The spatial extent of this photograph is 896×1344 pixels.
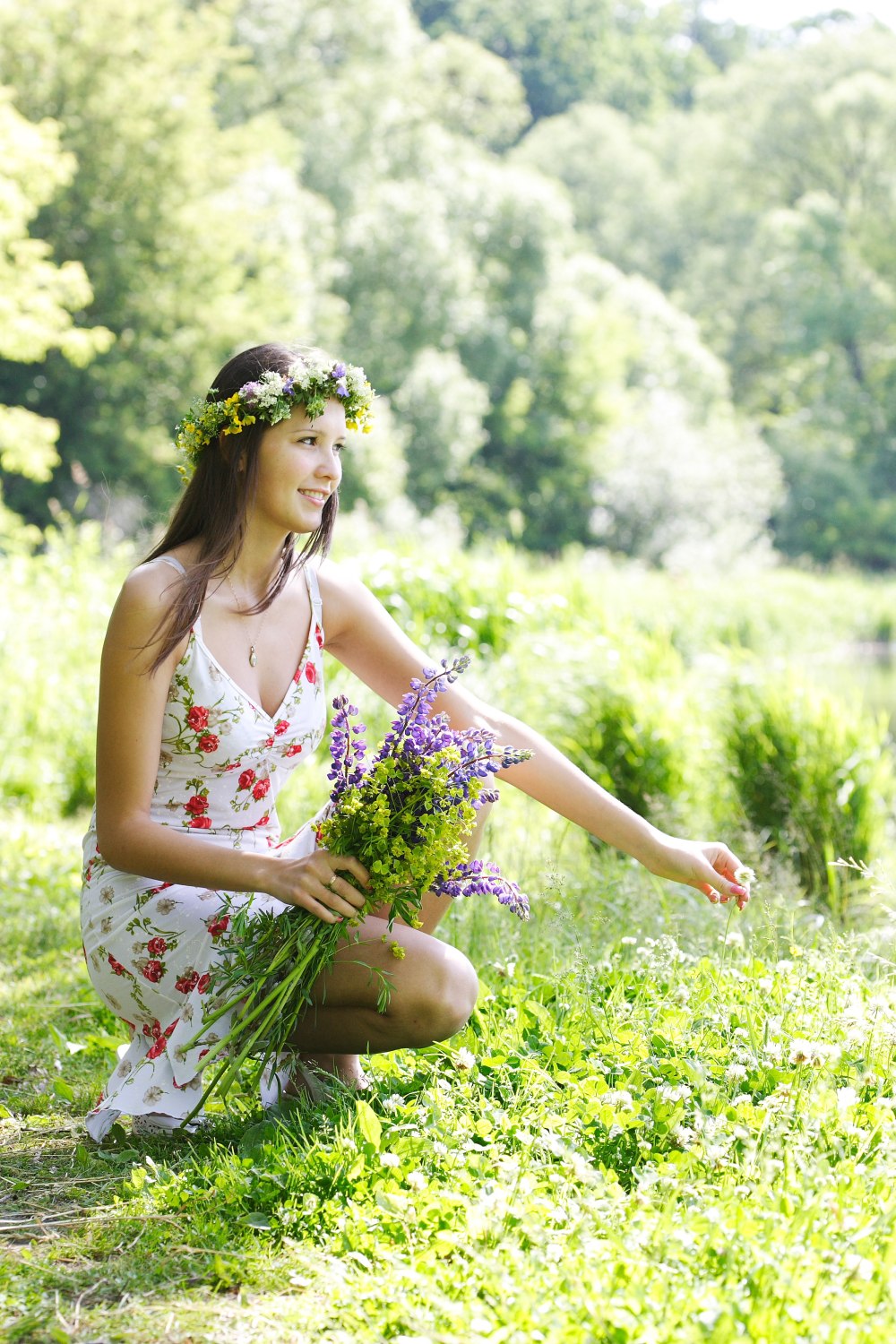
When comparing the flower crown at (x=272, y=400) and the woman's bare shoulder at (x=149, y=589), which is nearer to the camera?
the woman's bare shoulder at (x=149, y=589)

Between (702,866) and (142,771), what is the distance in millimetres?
1137

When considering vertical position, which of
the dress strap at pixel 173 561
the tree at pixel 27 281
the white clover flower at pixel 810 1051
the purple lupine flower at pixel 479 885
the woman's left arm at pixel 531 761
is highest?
the tree at pixel 27 281

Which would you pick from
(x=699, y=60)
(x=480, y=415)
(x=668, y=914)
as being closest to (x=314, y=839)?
(x=668, y=914)

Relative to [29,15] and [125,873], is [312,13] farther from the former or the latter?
[125,873]

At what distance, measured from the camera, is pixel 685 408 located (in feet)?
113

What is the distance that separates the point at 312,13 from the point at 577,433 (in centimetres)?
1139

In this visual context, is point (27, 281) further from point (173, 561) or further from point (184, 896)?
point (184, 896)

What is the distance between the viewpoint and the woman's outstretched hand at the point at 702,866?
Result: 2.80m

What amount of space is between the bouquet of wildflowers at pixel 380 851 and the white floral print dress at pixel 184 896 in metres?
0.08

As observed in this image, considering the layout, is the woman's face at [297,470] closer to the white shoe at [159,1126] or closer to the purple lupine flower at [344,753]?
the purple lupine flower at [344,753]

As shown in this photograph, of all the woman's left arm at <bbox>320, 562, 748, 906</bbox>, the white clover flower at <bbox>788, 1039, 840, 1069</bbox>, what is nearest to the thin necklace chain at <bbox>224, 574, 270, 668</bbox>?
the woman's left arm at <bbox>320, 562, 748, 906</bbox>

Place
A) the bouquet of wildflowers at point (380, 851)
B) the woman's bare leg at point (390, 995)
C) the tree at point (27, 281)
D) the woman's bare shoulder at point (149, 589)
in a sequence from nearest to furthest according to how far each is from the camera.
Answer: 1. the bouquet of wildflowers at point (380, 851)
2. the woman's bare leg at point (390, 995)
3. the woman's bare shoulder at point (149, 589)
4. the tree at point (27, 281)

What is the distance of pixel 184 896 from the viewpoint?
2699mm

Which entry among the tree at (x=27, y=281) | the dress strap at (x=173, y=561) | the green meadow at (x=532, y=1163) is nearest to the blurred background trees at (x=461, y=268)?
the tree at (x=27, y=281)
